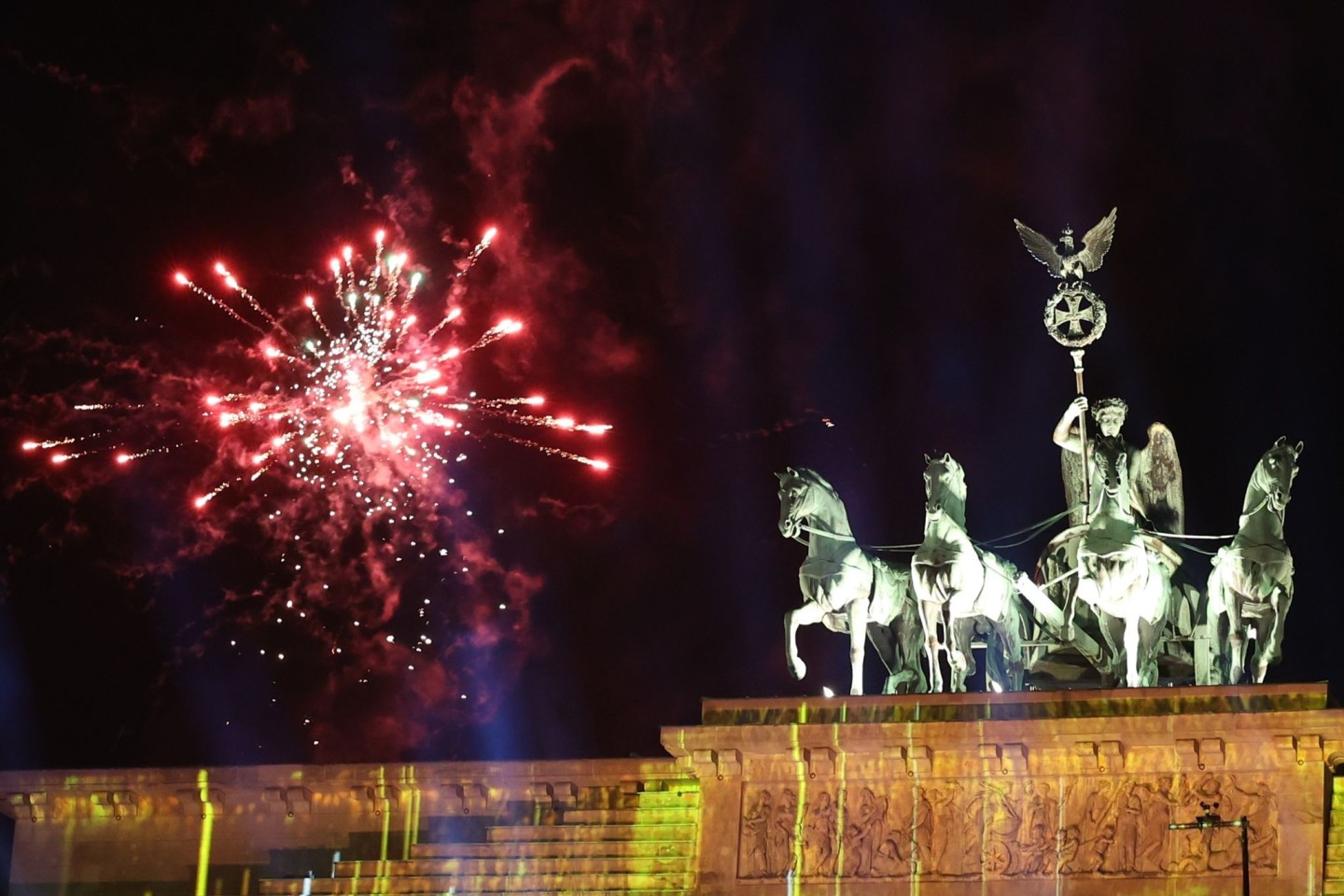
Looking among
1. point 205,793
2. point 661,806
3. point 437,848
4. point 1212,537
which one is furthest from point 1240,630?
point 205,793

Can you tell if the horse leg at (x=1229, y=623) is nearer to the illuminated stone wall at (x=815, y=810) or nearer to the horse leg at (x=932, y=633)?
the illuminated stone wall at (x=815, y=810)

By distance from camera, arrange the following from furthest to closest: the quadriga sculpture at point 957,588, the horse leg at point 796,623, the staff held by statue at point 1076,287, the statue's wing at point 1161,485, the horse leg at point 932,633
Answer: the staff held by statue at point 1076,287
the statue's wing at point 1161,485
the horse leg at point 796,623
the horse leg at point 932,633
the quadriga sculpture at point 957,588

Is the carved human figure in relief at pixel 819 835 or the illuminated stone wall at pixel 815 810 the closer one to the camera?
the illuminated stone wall at pixel 815 810

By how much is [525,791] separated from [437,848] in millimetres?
1297

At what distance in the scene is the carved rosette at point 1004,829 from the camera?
2855cm

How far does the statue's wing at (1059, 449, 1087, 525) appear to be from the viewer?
31.6m

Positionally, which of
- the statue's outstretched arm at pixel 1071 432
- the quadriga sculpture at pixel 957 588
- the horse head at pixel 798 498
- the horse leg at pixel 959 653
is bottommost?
the horse leg at pixel 959 653

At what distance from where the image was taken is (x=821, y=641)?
3925cm

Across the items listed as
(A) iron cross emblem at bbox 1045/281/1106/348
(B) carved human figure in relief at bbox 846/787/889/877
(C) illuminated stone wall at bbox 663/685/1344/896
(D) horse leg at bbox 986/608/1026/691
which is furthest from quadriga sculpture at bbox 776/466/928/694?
(A) iron cross emblem at bbox 1045/281/1106/348

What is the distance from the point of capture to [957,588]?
98.1 feet

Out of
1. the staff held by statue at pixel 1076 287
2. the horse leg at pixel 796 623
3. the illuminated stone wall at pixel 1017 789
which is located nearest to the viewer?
the illuminated stone wall at pixel 1017 789

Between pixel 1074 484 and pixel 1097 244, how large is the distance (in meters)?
3.20

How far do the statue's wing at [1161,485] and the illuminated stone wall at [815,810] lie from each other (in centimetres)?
340

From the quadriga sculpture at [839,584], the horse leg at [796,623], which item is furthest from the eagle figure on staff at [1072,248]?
the horse leg at [796,623]
